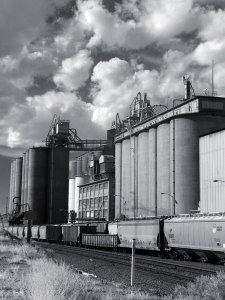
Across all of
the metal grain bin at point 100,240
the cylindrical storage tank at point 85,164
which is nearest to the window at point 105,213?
the cylindrical storage tank at point 85,164

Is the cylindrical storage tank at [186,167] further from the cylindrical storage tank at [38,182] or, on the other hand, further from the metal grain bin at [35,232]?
the cylindrical storage tank at [38,182]

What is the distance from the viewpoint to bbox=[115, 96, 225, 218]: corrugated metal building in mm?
77438

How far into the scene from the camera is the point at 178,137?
80188 millimetres

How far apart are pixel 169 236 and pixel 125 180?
224 feet

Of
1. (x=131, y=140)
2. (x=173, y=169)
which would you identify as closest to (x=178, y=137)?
(x=173, y=169)

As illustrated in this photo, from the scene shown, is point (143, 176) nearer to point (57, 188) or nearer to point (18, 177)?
point (57, 188)

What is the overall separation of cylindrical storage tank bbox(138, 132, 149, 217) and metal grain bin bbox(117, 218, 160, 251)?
4456 centimetres

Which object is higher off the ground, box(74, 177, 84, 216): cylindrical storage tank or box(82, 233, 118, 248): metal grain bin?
box(74, 177, 84, 216): cylindrical storage tank

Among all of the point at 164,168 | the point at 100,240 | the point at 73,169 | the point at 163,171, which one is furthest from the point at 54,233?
the point at 73,169

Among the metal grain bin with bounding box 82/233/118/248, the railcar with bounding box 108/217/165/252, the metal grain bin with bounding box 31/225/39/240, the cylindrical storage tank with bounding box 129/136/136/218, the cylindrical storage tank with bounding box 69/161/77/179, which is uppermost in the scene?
the cylindrical storage tank with bounding box 69/161/77/179

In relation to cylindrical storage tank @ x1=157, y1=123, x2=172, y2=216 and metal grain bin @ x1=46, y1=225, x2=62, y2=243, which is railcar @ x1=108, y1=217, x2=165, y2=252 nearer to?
metal grain bin @ x1=46, y1=225, x2=62, y2=243

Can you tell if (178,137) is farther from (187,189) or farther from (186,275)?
(186,275)

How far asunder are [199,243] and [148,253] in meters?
12.5

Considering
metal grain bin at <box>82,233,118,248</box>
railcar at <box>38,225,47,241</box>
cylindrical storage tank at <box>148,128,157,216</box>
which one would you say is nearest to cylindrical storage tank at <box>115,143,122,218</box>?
cylindrical storage tank at <box>148,128,157,216</box>
